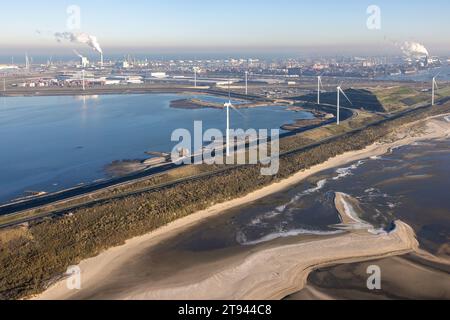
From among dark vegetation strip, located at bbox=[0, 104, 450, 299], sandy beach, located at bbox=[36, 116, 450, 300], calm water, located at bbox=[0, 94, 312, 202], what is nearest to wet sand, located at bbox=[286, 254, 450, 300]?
sandy beach, located at bbox=[36, 116, 450, 300]

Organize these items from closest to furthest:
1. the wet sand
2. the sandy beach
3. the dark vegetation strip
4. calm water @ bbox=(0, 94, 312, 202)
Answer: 1. the wet sand
2. the sandy beach
3. the dark vegetation strip
4. calm water @ bbox=(0, 94, 312, 202)

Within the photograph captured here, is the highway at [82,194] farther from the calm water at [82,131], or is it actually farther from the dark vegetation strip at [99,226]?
the calm water at [82,131]

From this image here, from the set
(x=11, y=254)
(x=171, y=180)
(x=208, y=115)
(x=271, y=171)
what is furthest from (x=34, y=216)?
(x=208, y=115)

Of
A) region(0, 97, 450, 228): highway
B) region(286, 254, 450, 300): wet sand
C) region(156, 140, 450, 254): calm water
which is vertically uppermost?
region(0, 97, 450, 228): highway

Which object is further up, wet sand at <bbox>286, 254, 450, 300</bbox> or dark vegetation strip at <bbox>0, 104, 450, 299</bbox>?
dark vegetation strip at <bbox>0, 104, 450, 299</bbox>

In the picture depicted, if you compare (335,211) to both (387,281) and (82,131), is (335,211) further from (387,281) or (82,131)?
(82,131)

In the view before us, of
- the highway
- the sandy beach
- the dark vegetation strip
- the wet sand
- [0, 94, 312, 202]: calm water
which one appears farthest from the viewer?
[0, 94, 312, 202]: calm water

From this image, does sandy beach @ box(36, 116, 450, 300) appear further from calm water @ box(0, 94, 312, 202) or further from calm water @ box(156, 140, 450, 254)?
calm water @ box(0, 94, 312, 202)

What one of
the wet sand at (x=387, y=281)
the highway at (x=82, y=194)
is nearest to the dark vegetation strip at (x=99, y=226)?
the highway at (x=82, y=194)
